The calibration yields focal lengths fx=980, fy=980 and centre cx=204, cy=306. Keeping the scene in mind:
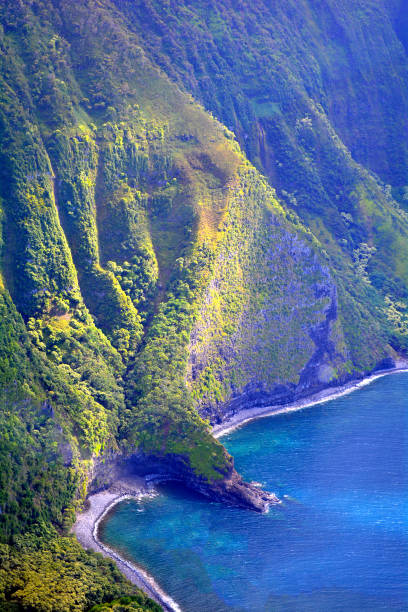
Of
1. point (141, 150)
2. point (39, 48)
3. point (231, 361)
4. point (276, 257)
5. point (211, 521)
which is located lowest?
point (211, 521)

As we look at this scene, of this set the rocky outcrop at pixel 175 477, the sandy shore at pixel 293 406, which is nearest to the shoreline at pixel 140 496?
the sandy shore at pixel 293 406

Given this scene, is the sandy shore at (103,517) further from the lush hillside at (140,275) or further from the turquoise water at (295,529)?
the lush hillside at (140,275)

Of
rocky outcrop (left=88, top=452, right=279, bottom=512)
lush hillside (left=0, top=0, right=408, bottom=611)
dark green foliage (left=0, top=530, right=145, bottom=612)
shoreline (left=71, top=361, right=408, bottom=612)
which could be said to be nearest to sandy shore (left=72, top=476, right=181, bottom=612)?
shoreline (left=71, top=361, right=408, bottom=612)

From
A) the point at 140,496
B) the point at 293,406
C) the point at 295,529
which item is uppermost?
the point at 293,406

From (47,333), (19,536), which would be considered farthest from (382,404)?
(19,536)

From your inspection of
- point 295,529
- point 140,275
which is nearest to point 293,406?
point 140,275

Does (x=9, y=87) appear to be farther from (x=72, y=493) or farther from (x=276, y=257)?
(x=72, y=493)

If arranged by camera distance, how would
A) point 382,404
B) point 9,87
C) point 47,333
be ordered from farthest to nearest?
point 382,404
point 9,87
point 47,333

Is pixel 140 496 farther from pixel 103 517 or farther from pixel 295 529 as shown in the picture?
pixel 295 529
